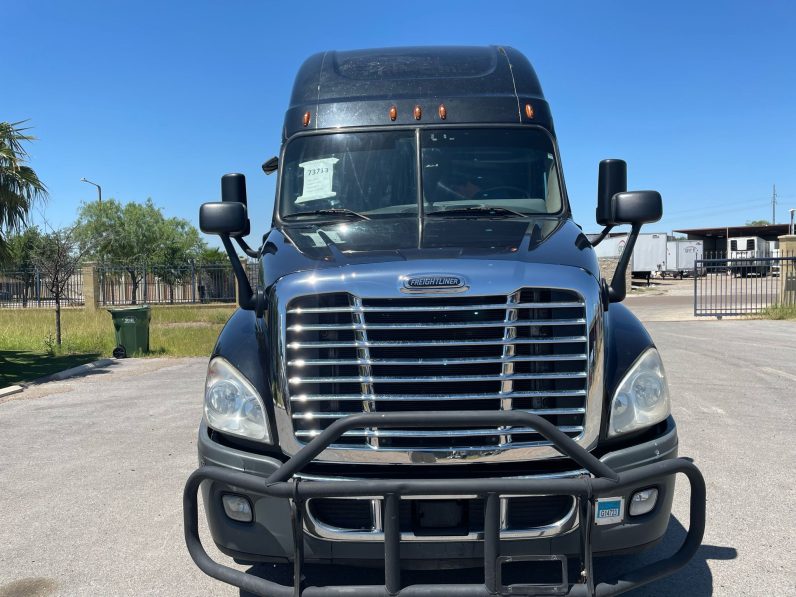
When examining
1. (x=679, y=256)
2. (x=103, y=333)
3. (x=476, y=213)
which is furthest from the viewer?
(x=679, y=256)

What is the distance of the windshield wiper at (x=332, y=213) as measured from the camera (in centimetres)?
426

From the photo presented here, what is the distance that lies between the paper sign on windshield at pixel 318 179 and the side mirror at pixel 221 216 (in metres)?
0.47

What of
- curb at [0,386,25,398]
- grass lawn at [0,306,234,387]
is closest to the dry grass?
grass lawn at [0,306,234,387]

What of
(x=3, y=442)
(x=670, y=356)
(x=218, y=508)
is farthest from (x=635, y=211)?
(x=670, y=356)

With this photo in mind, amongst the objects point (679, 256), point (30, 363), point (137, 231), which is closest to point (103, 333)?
point (30, 363)

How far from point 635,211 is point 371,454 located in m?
2.16

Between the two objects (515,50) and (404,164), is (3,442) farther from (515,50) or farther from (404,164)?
(515,50)

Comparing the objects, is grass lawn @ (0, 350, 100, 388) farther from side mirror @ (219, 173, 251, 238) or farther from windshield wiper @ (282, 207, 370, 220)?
windshield wiper @ (282, 207, 370, 220)

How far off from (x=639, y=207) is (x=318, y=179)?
206 centimetres

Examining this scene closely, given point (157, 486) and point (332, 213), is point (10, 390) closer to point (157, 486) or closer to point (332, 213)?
point (157, 486)

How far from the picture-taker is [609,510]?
Result: 2.92 metres

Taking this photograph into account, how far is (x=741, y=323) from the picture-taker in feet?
62.3

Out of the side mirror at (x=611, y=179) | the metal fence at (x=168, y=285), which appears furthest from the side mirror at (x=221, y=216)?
the metal fence at (x=168, y=285)

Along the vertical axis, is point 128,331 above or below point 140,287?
below
